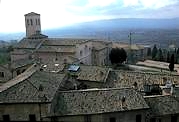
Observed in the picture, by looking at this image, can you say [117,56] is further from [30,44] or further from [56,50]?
→ [30,44]

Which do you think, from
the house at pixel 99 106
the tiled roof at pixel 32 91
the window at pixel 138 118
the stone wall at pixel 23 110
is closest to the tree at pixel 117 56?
the tiled roof at pixel 32 91

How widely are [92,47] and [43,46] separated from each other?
9650 millimetres

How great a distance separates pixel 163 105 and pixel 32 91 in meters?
10.2

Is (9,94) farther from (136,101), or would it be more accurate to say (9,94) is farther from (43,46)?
(43,46)

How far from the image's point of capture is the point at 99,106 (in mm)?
20781

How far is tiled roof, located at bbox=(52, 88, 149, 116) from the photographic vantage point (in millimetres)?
20391

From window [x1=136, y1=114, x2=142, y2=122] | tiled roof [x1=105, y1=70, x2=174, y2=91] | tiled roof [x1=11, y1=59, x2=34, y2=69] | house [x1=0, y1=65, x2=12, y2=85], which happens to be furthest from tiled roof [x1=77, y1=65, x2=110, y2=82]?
house [x1=0, y1=65, x2=12, y2=85]

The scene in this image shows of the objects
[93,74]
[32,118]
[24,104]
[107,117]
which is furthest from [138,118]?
[93,74]

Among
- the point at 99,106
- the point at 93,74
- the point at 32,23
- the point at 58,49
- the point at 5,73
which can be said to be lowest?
the point at 99,106

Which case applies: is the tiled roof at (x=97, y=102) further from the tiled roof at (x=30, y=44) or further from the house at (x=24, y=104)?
the tiled roof at (x=30, y=44)

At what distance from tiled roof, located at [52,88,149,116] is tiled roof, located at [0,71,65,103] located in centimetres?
99

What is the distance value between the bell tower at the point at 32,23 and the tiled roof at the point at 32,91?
2927 centimetres

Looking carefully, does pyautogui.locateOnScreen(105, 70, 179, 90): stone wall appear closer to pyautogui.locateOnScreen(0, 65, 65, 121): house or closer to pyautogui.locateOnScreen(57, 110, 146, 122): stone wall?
pyautogui.locateOnScreen(57, 110, 146, 122): stone wall

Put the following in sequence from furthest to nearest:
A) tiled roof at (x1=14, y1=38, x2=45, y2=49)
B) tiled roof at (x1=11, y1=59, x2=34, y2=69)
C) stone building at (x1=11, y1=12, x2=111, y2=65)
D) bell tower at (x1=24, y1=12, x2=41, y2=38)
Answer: bell tower at (x1=24, y1=12, x2=41, y2=38)
tiled roof at (x1=14, y1=38, x2=45, y2=49)
stone building at (x1=11, y1=12, x2=111, y2=65)
tiled roof at (x1=11, y1=59, x2=34, y2=69)
